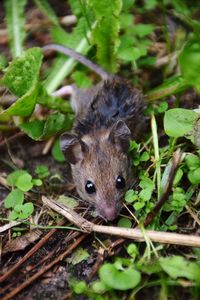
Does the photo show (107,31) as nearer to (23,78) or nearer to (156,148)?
(23,78)

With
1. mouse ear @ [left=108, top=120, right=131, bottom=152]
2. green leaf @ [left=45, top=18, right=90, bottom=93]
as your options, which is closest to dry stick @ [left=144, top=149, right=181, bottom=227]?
mouse ear @ [left=108, top=120, right=131, bottom=152]

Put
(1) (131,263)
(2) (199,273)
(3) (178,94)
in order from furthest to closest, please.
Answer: (3) (178,94)
(1) (131,263)
(2) (199,273)

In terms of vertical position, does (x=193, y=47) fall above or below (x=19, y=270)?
above

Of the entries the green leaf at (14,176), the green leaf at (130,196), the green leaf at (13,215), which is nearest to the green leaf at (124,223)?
the green leaf at (130,196)

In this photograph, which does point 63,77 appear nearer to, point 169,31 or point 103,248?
point 169,31

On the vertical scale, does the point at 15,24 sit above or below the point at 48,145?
above

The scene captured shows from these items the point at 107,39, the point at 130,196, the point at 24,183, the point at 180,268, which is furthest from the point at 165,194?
the point at 107,39

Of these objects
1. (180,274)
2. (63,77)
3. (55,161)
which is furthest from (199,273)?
(63,77)

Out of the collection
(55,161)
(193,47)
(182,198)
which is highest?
(193,47)
